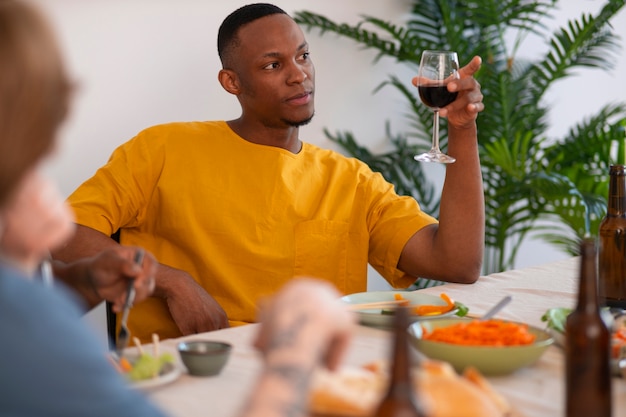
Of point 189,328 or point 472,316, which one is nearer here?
point 472,316

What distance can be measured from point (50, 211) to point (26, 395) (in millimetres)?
199

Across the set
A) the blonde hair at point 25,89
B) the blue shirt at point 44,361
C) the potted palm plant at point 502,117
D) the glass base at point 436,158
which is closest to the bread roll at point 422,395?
the blue shirt at point 44,361

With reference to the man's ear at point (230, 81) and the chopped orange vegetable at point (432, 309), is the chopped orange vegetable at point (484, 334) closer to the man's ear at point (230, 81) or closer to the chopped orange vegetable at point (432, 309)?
the chopped orange vegetable at point (432, 309)

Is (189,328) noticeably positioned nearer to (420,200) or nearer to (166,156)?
(166,156)

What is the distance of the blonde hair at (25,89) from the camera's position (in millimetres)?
714

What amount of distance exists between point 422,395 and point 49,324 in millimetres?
455

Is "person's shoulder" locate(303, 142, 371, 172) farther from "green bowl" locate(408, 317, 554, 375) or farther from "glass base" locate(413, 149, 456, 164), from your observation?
"green bowl" locate(408, 317, 554, 375)

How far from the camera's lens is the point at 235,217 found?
2.25m

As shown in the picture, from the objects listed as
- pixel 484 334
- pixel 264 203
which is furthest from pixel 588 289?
pixel 264 203

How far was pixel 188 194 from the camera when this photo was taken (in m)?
2.24

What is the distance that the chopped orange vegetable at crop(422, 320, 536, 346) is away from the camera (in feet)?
4.37

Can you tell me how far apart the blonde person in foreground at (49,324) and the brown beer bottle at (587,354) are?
35 centimetres

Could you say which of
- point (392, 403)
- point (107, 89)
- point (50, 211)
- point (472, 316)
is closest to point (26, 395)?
point (50, 211)

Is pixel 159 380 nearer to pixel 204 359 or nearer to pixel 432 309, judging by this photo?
pixel 204 359
